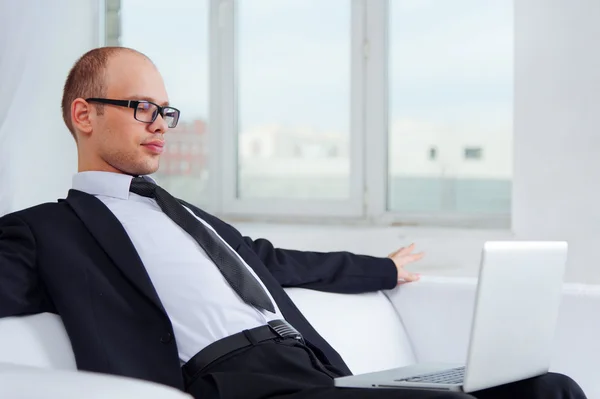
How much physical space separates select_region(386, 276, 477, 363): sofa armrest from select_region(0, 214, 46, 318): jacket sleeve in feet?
3.52

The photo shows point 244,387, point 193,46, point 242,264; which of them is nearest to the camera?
point 244,387

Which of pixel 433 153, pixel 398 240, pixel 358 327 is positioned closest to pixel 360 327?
pixel 358 327

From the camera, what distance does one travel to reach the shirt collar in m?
1.81

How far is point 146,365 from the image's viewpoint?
1.58m

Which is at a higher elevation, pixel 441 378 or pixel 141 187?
pixel 141 187

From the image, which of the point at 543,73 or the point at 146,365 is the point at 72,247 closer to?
the point at 146,365

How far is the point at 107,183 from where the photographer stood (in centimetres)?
181

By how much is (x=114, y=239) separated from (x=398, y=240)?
190 centimetres

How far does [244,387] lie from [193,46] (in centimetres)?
279

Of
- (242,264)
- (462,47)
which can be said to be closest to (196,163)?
(462,47)

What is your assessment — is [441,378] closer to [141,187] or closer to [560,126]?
[141,187]

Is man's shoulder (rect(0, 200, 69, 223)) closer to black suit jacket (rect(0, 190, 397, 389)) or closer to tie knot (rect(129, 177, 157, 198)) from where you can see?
black suit jacket (rect(0, 190, 397, 389))

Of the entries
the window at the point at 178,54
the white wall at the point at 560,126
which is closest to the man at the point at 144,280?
the white wall at the point at 560,126

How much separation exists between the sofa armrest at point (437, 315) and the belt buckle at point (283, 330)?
0.64 meters
